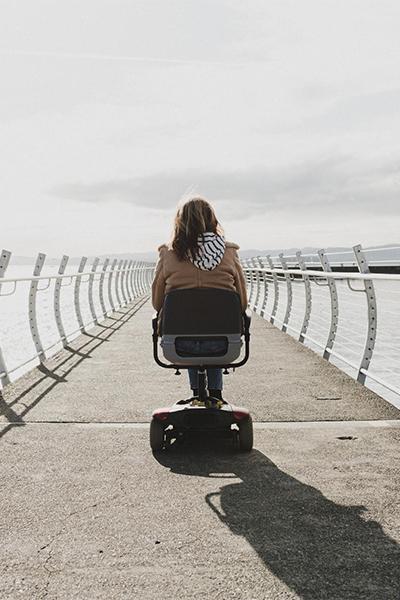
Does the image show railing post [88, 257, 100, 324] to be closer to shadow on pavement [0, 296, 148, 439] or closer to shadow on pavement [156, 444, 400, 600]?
shadow on pavement [0, 296, 148, 439]

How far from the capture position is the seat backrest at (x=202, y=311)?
3.92m

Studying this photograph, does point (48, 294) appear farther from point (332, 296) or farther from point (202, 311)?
point (202, 311)

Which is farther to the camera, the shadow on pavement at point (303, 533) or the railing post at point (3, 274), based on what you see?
the railing post at point (3, 274)

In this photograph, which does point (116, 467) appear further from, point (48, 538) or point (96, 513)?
point (48, 538)

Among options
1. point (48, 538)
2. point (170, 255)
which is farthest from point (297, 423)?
point (48, 538)

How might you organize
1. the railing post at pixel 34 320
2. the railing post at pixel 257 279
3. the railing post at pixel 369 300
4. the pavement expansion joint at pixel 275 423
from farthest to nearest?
the railing post at pixel 257 279
the railing post at pixel 34 320
the railing post at pixel 369 300
the pavement expansion joint at pixel 275 423

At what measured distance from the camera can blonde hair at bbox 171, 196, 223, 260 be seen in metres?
3.93

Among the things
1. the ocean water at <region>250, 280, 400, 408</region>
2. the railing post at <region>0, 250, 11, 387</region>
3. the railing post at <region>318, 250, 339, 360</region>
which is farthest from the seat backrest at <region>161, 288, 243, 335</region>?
the railing post at <region>318, 250, 339, 360</region>

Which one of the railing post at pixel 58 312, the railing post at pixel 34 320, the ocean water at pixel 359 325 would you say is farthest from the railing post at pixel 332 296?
the railing post at pixel 58 312

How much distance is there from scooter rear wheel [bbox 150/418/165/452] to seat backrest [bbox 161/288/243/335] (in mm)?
567

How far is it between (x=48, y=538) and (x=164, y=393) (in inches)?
128

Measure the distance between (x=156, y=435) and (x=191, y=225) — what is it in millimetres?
1215

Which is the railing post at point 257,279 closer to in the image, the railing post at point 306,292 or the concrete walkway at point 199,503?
the railing post at point 306,292

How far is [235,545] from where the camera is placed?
274 cm
